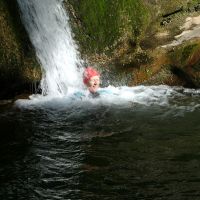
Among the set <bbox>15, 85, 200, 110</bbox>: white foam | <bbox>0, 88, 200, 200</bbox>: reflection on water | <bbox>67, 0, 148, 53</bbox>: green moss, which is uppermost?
<bbox>67, 0, 148, 53</bbox>: green moss

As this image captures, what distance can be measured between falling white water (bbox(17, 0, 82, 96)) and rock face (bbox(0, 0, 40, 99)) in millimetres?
237

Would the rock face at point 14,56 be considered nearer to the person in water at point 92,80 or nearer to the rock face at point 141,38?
the person in water at point 92,80

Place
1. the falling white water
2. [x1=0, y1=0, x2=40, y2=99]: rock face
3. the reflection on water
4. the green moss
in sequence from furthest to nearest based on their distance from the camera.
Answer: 1. the green moss
2. the falling white water
3. [x1=0, y1=0, x2=40, y2=99]: rock face
4. the reflection on water

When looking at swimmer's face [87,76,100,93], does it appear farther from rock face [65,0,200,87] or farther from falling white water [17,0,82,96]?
rock face [65,0,200,87]

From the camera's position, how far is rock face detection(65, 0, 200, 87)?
10.5 meters

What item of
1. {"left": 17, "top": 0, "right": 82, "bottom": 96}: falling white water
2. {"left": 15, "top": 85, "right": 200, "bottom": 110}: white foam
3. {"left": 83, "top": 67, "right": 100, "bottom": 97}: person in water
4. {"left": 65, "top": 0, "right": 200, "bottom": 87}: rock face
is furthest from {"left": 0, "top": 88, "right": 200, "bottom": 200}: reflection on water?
{"left": 65, "top": 0, "right": 200, "bottom": 87}: rock face

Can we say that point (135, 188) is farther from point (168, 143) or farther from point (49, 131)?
point (49, 131)

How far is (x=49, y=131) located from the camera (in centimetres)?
758

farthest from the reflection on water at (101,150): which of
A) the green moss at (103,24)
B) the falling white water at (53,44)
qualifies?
the green moss at (103,24)

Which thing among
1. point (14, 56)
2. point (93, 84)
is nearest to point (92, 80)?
point (93, 84)

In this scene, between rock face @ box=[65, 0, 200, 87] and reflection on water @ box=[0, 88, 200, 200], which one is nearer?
reflection on water @ box=[0, 88, 200, 200]

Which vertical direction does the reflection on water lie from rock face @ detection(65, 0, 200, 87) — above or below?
below

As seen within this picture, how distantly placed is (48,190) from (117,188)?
32.4 inches

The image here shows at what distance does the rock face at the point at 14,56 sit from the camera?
9289 mm
